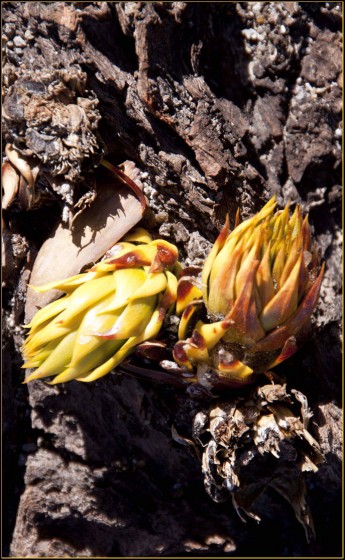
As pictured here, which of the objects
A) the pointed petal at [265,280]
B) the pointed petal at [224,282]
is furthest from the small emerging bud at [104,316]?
the pointed petal at [265,280]

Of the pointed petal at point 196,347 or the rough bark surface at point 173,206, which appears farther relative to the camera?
the rough bark surface at point 173,206

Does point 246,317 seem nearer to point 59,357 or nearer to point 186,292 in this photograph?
point 186,292

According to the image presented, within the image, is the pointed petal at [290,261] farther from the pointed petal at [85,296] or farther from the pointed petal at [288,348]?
the pointed petal at [85,296]

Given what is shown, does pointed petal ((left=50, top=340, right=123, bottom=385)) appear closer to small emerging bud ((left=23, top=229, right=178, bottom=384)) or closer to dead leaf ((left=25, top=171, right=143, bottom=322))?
small emerging bud ((left=23, top=229, right=178, bottom=384))

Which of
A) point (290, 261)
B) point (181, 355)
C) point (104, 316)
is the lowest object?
point (181, 355)

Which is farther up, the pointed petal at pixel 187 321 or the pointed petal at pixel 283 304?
the pointed petal at pixel 283 304

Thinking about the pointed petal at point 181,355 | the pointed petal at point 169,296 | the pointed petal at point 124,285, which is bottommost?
the pointed petal at point 181,355

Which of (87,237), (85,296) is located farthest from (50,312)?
(87,237)

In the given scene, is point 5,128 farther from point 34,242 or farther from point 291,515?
point 291,515

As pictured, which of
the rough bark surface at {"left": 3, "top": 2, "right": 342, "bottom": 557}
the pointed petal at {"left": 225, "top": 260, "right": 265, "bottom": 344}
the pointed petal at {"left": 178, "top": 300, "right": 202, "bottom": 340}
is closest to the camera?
the pointed petal at {"left": 225, "top": 260, "right": 265, "bottom": 344}

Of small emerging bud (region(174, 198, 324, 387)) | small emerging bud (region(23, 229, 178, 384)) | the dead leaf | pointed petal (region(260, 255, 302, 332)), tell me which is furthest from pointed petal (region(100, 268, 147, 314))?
pointed petal (region(260, 255, 302, 332))
